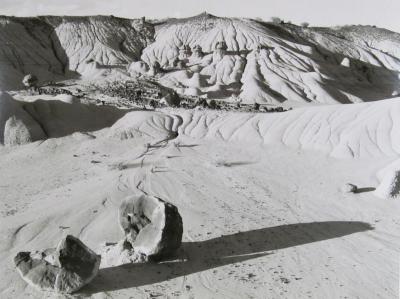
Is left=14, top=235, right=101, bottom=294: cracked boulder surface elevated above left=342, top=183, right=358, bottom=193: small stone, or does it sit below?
above

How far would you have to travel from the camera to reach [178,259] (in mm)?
10203

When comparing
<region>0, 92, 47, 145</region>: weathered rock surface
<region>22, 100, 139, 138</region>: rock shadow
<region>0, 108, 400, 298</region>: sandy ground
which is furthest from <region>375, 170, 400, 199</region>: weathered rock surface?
<region>0, 92, 47, 145</region>: weathered rock surface

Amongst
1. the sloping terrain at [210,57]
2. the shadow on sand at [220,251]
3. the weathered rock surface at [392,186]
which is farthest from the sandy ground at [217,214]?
the sloping terrain at [210,57]

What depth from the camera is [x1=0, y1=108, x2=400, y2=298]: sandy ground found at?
9.21 meters

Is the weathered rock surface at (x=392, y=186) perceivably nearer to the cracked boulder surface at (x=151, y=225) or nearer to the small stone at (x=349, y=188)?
the small stone at (x=349, y=188)

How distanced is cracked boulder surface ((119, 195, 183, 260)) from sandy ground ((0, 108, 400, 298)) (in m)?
0.44

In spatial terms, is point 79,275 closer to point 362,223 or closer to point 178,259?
point 178,259

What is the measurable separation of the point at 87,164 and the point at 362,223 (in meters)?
11.1

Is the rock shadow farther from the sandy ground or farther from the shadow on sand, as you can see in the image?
the shadow on sand

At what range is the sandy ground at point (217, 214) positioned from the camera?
921 cm

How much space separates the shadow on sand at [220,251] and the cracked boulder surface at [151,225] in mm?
399

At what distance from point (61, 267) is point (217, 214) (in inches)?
224

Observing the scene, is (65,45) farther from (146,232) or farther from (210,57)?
(146,232)

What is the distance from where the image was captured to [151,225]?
10.1 meters
